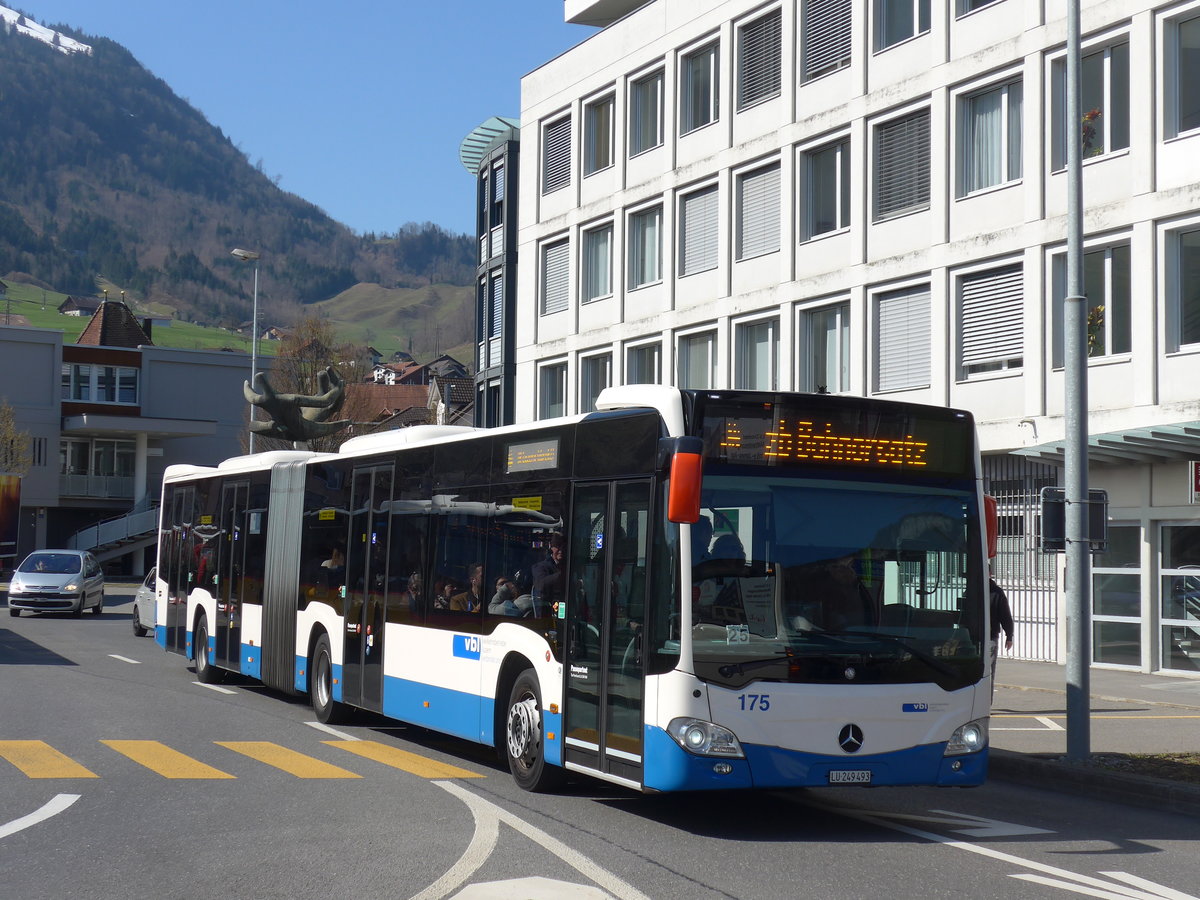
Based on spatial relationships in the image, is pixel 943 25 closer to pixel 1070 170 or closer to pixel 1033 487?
pixel 1033 487

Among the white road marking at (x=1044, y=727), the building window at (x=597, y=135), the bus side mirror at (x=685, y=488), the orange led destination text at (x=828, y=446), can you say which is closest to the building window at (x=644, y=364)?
the building window at (x=597, y=135)

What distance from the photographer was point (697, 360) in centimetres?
3262

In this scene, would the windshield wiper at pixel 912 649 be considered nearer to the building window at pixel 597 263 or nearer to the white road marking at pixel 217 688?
the white road marking at pixel 217 688

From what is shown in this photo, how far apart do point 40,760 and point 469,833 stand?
4691 millimetres

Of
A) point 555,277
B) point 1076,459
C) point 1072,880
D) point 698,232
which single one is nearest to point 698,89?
point 698,232

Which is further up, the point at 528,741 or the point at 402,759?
the point at 528,741

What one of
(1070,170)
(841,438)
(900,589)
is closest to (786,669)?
(900,589)

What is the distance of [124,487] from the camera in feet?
228

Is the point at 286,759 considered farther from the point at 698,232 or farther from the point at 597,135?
the point at 597,135

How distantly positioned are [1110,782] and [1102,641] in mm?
12158

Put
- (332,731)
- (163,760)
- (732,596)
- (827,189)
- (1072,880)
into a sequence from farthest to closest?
(827,189), (332,731), (163,760), (732,596), (1072,880)

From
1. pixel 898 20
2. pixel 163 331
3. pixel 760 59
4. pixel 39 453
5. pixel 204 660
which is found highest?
pixel 163 331

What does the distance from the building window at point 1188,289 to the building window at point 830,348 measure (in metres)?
7.54

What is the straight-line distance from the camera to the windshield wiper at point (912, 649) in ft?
30.0
